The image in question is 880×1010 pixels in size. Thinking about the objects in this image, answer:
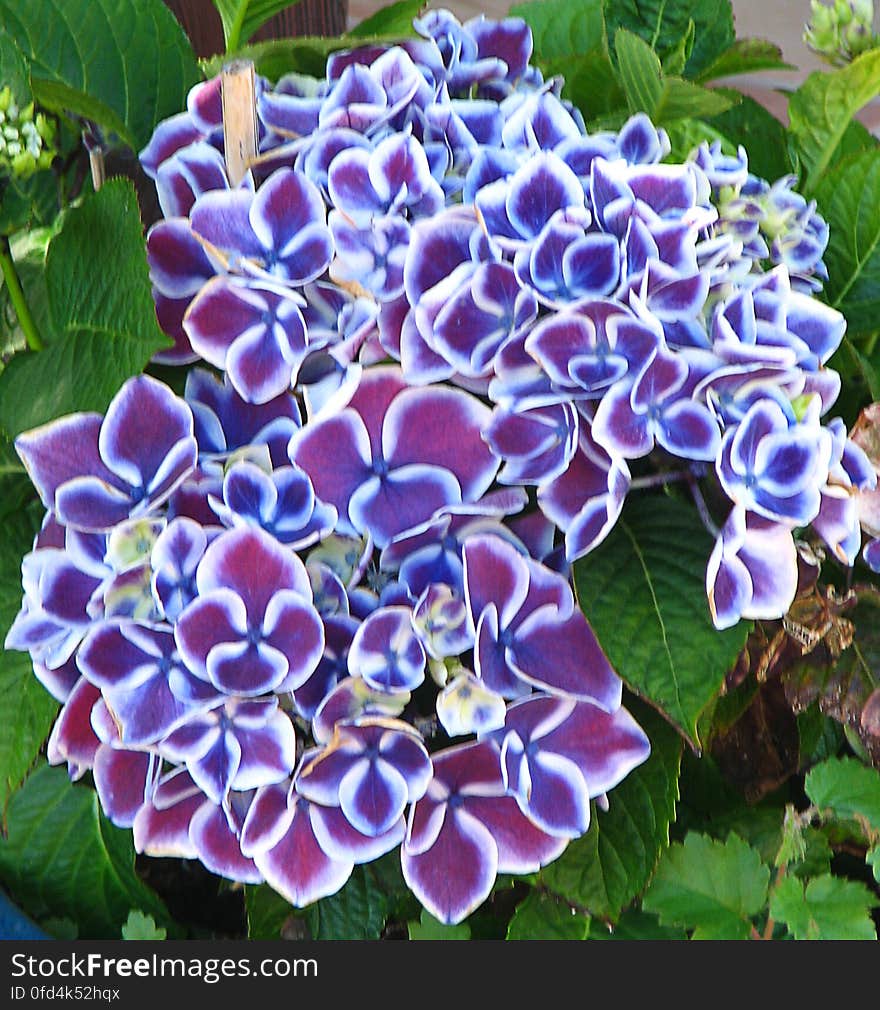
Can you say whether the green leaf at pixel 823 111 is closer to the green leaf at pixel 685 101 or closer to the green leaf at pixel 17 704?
the green leaf at pixel 685 101

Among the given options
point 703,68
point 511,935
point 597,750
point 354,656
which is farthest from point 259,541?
point 703,68

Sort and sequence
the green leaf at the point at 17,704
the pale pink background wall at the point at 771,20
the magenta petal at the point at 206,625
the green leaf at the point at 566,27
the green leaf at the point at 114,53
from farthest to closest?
the pale pink background wall at the point at 771,20, the green leaf at the point at 566,27, the green leaf at the point at 114,53, the green leaf at the point at 17,704, the magenta petal at the point at 206,625

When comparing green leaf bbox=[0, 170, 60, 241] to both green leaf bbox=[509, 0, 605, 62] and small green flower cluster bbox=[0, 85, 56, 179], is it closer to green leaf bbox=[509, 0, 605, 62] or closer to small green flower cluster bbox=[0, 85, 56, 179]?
small green flower cluster bbox=[0, 85, 56, 179]

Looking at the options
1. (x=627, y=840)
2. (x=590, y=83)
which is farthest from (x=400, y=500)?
(x=590, y=83)

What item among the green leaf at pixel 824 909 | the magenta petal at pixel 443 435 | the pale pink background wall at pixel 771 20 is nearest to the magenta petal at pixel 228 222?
the magenta petal at pixel 443 435

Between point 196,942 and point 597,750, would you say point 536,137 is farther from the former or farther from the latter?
point 196,942

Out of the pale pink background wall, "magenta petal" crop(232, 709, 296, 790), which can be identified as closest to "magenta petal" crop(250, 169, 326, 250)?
"magenta petal" crop(232, 709, 296, 790)
